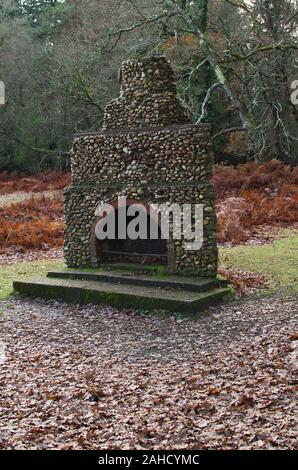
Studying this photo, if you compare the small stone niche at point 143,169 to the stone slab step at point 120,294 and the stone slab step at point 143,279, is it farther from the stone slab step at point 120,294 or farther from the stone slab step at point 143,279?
the stone slab step at point 120,294

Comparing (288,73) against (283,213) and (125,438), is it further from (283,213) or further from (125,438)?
(125,438)

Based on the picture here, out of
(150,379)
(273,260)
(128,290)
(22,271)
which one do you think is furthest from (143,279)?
(22,271)

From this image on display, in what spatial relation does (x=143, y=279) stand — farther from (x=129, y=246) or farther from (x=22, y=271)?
(x=22, y=271)

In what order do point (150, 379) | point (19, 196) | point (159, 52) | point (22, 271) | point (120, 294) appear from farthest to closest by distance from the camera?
point (19, 196) → point (159, 52) → point (22, 271) → point (120, 294) → point (150, 379)

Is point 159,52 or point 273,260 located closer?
point 273,260

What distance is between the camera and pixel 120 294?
37.1 ft

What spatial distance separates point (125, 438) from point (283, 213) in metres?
15.5

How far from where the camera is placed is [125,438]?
554cm

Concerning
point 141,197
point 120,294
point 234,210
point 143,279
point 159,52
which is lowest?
point 120,294

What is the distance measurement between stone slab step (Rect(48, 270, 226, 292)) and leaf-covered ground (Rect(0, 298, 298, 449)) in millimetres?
737

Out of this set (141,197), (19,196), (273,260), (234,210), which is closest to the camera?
(141,197)

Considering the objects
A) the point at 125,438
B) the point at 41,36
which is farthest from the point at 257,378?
the point at 41,36

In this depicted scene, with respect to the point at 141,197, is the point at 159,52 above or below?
above

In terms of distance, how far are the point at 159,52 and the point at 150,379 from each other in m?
19.0
